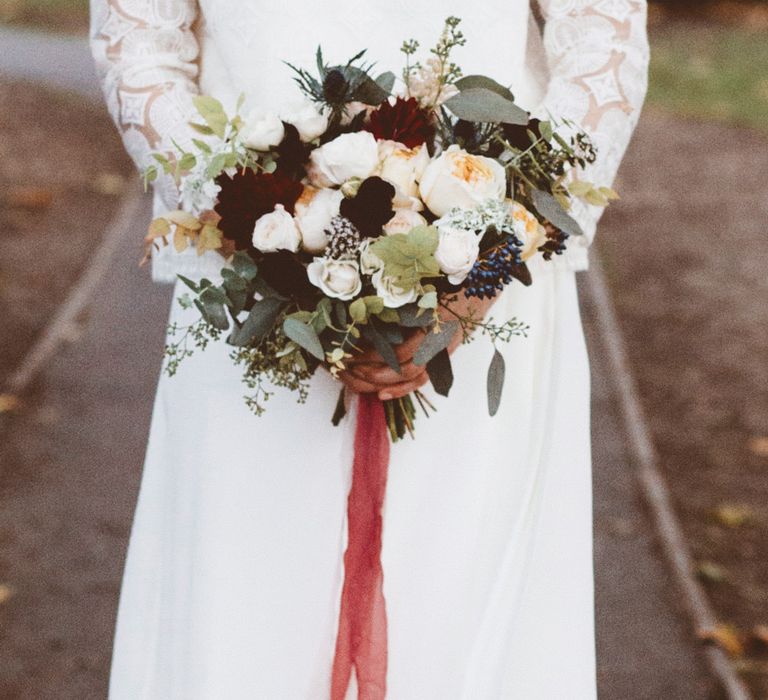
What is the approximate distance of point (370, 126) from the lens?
192cm

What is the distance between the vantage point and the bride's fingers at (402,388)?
2094 millimetres

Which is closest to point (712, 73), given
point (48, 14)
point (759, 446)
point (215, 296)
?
point (48, 14)

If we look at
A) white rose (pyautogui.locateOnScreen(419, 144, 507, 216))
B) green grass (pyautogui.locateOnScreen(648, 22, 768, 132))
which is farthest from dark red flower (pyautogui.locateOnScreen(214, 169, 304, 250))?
green grass (pyautogui.locateOnScreen(648, 22, 768, 132))

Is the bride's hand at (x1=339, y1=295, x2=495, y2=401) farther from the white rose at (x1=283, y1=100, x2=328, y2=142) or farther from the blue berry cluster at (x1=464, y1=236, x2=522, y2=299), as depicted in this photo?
the white rose at (x1=283, y1=100, x2=328, y2=142)

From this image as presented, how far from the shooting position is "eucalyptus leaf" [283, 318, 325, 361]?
186cm

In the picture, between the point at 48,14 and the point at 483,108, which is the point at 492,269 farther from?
the point at 48,14

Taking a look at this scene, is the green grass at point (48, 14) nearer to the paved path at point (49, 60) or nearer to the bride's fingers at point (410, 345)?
the paved path at point (49, 60)

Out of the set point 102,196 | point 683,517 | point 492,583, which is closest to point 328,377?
point 492,583

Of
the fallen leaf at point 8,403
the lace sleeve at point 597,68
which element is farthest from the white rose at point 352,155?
the fallen leaf at point 8,403

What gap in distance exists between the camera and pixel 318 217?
189 cm

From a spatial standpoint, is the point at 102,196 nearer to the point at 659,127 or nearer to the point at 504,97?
the point at 659,127

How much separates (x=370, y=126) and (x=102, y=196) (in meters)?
6.53

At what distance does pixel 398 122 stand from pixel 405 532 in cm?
79

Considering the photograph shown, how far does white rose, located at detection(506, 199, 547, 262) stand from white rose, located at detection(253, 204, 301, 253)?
0.34 m
